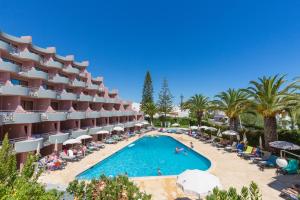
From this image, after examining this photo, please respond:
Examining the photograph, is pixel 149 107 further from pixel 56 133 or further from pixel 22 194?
pixel 22 194

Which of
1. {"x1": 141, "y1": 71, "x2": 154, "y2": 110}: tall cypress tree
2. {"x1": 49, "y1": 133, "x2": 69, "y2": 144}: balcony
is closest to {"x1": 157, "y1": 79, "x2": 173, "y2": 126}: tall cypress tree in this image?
{"x1": 141, "y1": 71, "x2": 154, "y2": 110}: tall cypress tree

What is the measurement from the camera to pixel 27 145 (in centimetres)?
1972

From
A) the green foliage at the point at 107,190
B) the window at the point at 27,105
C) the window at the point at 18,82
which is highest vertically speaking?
the window at the point at 18,82

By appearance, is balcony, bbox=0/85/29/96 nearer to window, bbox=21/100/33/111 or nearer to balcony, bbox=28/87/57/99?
balcony, bbox=28/87/57/99

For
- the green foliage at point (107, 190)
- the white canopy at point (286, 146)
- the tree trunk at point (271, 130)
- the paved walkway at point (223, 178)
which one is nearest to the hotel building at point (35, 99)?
the paved walkway at point (223, 178)

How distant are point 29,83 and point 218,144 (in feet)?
89.8

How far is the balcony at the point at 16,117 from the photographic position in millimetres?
18464

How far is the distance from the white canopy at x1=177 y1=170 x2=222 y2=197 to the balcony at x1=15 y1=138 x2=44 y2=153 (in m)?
15.5

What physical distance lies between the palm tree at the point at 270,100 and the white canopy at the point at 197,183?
49.1 ft

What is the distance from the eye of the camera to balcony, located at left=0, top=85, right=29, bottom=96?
19.5 m

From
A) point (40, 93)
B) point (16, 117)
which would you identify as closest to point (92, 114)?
point (40, 93)

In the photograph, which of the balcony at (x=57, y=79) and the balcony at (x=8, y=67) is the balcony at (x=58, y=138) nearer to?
the balcony at (x=57, y=79)

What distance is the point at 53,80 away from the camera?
28.4m

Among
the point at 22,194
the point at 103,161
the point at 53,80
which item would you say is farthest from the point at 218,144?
the point at 22,194
